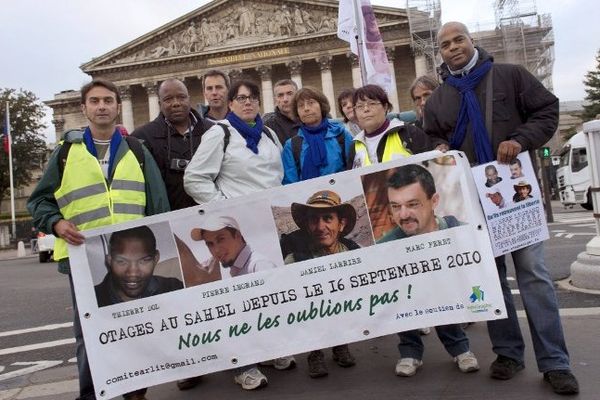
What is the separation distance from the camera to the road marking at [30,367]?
5.33 meters

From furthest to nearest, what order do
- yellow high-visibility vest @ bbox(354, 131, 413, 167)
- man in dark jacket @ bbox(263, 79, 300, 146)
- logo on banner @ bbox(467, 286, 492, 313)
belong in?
man in dark jacket @ bbox(263, 79, 300, 146)
yellow high-visibility vest @ bbox(354, 131, 413, 167)
logo on banner @ bbox(467, 286, 492, 313)

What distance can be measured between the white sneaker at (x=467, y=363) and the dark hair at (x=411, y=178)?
1255 millimetres

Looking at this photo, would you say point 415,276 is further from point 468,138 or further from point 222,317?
point 222,317

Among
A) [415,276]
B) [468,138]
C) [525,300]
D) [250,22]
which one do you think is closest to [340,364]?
[415,276]

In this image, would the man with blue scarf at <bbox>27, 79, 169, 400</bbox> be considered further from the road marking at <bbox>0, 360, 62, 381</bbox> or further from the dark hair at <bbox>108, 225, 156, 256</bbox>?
the road marking at <bbox>0, 360, 62, 381</bbox>

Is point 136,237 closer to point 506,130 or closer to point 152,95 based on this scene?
point 506,130

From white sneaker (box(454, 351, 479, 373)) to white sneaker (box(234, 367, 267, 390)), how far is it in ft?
4.71

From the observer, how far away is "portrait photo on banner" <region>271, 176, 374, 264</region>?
3699 millimetres

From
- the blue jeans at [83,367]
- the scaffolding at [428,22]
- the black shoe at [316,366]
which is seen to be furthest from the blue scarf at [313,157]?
the scaffolding at [428,22]

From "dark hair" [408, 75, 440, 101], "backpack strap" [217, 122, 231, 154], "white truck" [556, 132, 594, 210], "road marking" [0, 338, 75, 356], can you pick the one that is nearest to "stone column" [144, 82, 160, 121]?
"white truck" [556, 132, 594, 210]

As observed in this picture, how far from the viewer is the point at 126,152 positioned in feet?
12.8

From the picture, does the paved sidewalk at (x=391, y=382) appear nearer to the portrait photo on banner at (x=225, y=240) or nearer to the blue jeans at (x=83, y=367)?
the blue jeans at (x=83, y=367)

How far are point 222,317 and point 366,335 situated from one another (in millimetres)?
969

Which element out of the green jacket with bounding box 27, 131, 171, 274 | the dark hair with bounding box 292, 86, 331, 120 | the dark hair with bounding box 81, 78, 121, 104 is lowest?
the green jacket with bounding box 27, 131, 171, 274
